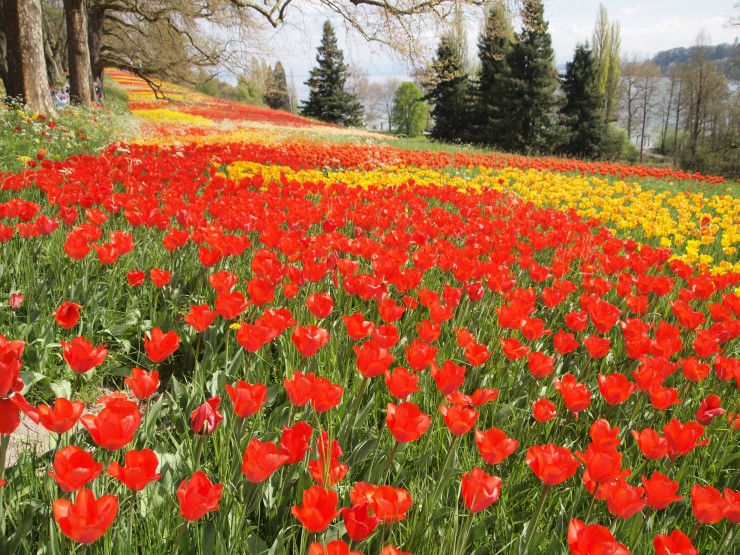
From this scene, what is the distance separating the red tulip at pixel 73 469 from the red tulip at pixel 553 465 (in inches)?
34.7

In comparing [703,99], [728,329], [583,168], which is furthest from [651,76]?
[728,329]

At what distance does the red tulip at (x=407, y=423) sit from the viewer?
1158mm

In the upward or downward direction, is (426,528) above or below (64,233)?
below

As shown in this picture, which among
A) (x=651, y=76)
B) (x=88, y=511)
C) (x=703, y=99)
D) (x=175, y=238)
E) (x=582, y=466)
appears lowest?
(x=582, y=466)

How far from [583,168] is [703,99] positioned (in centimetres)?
2825

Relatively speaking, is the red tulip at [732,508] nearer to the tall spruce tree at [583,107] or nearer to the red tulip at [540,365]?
the red tulip at [540,365]

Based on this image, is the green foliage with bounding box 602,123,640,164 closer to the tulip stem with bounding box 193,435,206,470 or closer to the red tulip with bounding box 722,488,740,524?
the red tulip with bounding box 722,488,740,524

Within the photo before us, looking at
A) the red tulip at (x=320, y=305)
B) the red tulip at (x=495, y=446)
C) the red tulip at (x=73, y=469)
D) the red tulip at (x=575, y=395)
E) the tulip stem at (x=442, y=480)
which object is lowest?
the tulip stem at (x=442, y=480)

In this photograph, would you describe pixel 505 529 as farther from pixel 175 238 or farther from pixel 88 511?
pixel 175 238

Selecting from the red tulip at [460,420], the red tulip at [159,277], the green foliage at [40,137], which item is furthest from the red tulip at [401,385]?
the green foliage at [40,137]

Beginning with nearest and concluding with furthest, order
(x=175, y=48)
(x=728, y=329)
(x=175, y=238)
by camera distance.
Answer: (x=728, y=329) → (x=175, y=238) → (x=175, y=48)

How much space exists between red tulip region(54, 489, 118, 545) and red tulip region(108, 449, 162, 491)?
0.07 meters

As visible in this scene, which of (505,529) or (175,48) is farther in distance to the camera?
(175,48)

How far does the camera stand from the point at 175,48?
19.5m
